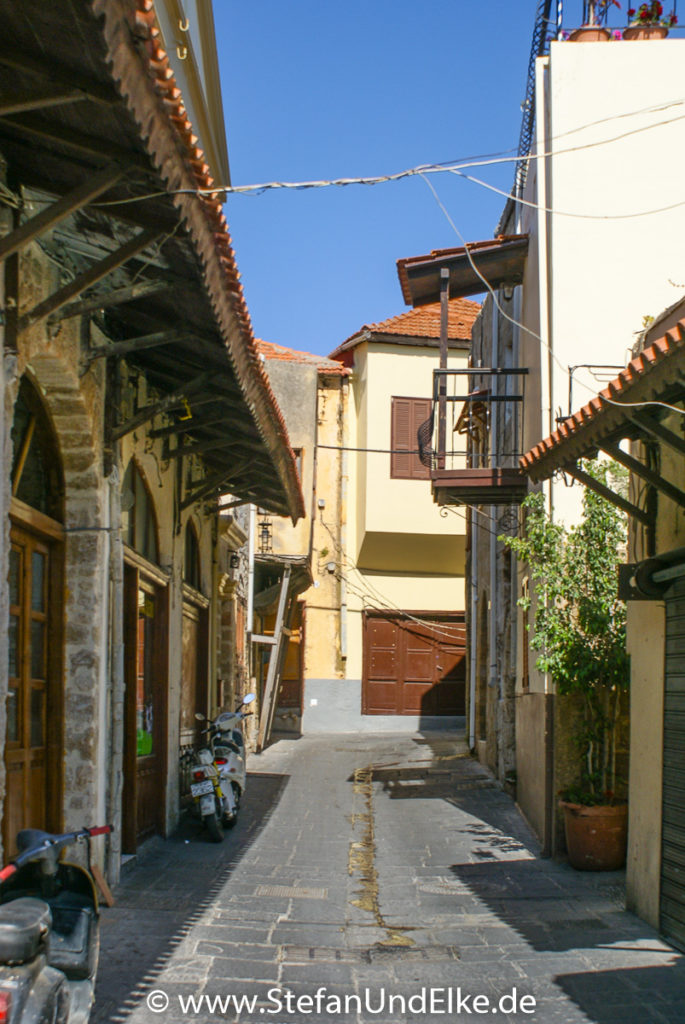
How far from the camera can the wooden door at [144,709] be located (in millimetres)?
9430

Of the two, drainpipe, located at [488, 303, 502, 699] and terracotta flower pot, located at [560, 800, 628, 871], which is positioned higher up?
drainpipe, located at [488, 303, 502, 699]

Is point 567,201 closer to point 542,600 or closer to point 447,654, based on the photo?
point 542,600

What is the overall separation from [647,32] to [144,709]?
9.41m

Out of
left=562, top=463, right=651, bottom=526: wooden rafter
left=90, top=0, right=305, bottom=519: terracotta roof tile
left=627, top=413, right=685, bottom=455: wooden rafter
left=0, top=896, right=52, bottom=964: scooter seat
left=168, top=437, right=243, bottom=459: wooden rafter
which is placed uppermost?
left=90, top=0, right=305, bottom=519: terracotta roof tile

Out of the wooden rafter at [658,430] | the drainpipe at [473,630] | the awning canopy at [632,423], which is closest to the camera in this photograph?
the awning canopy at [632,423]

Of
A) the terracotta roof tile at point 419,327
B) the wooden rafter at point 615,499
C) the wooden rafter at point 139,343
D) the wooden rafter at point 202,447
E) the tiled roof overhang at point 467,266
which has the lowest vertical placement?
the wooden rafter at point 615,499

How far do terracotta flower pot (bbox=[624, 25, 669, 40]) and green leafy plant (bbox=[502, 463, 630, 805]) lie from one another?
5.65 metres

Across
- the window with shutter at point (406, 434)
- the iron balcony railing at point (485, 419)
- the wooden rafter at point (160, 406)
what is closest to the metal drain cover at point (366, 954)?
the wooden rafter at point (160, 406)

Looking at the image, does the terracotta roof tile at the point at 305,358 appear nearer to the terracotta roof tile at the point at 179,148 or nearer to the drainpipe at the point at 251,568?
the drainpipe at the point at 251,568

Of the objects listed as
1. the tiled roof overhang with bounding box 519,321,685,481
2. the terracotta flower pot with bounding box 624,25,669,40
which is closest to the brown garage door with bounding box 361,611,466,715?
the terracotta flower pot with bounding box 624,25,669,40

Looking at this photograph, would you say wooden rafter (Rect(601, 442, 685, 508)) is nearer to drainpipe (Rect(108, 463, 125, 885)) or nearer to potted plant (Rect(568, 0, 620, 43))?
drainpipe (Rect(108, 463, 125, 885))

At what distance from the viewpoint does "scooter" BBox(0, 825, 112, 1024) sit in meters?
3.85

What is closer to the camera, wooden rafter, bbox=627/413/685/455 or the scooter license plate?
wooden rafter, bbox=627/413/685/455

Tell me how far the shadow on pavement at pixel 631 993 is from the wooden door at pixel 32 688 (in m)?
3.35
